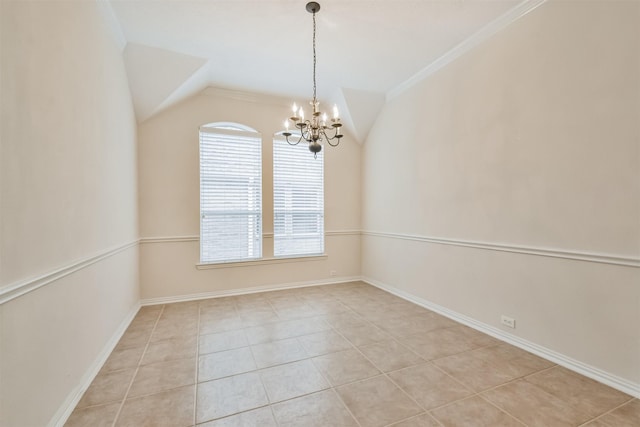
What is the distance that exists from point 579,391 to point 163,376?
3.11 metres

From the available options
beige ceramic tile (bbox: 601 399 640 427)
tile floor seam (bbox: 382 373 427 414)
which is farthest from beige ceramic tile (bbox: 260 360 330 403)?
beige ceramic tile (bbox: 601 399 640 427)

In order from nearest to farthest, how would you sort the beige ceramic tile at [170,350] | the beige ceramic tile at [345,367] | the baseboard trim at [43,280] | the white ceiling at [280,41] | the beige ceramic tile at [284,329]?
the baseboard trim at [43,280]
the beige ceramic tile at [345,367]
the beige ceramic tile at [170,350]
the white ceiling at [280,41]
the beige ceramic tile at [284,329]

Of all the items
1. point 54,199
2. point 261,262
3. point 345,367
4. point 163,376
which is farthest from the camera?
point 261,262

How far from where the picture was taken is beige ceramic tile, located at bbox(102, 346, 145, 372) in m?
2.36

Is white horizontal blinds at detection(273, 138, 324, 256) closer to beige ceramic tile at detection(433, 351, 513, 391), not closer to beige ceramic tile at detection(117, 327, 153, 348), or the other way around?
beige ceramic tile at detection(117, 327, 153, 348)

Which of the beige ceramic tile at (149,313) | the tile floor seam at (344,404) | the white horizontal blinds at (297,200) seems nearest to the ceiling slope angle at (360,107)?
the white horizontal blinds at (297,200)

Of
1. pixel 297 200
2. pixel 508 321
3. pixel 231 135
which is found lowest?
pixel 508 321

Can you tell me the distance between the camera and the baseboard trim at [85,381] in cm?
170

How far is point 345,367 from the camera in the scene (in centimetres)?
235

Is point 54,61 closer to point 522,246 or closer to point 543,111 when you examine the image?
point 543,111

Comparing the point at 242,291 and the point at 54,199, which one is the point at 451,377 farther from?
the point at 242,291

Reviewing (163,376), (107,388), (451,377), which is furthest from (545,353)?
(107,388)

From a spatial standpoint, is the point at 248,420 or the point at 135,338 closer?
the point at 248,420

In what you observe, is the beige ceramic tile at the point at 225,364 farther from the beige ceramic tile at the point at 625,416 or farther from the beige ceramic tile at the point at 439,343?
the beige ceramic tile at the point at 625,416
